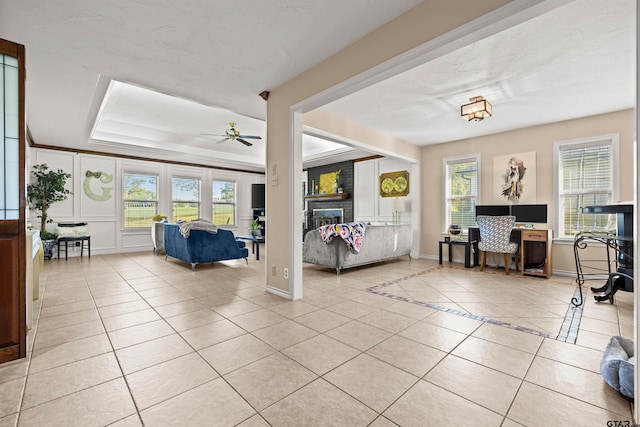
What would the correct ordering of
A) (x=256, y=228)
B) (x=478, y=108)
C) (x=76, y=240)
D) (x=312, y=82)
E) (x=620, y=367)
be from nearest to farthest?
1. (x=620, y=367)
2. (x=312, y=82)
3. (x=478, y=108)
4. (x=76, y=240)
5. (x=256, y=228)

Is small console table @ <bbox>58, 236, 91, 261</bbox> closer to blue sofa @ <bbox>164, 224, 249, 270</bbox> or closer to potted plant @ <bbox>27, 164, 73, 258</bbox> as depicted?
potted plant @ <bbox>27, 164, 73, 258</bbox>

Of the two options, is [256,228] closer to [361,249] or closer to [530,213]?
[361,249]

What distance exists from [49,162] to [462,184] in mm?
8957

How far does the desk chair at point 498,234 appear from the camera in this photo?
15.2ft

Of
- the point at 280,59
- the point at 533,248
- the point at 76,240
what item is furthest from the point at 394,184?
the point at 76,240

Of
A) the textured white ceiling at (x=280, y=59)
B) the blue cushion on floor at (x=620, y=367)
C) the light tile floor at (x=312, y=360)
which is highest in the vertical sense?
the textured white ceiling at (x=280, y=59)

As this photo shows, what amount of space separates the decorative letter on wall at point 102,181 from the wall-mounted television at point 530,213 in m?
8.80

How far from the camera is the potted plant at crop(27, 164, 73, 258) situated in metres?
5.70

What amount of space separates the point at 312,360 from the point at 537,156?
539cm

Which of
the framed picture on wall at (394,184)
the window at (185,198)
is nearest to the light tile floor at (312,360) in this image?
the framed picture on wall at (394,184)

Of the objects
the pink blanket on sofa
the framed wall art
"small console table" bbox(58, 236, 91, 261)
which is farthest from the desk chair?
"small console table" bbox(58, 236, 91, 261)

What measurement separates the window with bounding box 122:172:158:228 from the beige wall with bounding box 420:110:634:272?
694 centimetres

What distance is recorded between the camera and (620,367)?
60.4 inches

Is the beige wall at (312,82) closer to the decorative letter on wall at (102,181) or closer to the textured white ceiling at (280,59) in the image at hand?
the textured white ceiling at (280,59)
